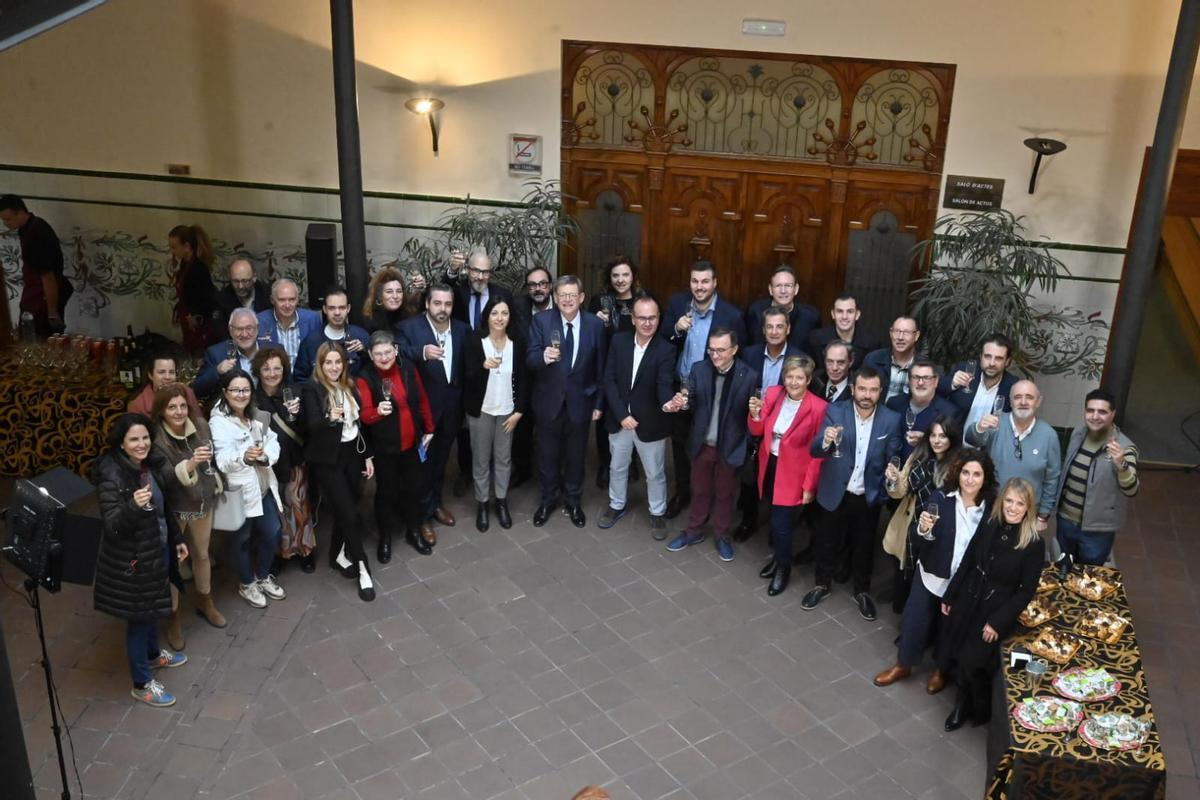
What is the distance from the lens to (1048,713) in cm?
597

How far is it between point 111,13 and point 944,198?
6550 mm

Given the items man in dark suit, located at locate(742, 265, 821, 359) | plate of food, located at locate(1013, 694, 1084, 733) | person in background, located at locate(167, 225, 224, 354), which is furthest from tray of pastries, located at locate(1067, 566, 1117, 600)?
person in background, located at locate(167, 225, 224, 354)

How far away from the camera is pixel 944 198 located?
934cm

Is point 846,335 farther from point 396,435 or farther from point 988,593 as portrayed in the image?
point 396,435

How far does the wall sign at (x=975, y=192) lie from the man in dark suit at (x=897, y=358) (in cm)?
216

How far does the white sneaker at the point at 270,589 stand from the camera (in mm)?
7609

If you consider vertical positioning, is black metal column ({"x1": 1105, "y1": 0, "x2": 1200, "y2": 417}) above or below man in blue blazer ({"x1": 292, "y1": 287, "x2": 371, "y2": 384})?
above

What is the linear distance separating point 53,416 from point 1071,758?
6692 millimetres

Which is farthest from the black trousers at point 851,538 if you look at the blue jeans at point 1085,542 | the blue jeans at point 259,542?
the blue jeans at point 259,542

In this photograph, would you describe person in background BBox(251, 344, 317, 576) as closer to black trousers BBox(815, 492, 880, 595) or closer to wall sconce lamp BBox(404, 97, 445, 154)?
wall sconce lamp BBox(404, 97, 445, 154)

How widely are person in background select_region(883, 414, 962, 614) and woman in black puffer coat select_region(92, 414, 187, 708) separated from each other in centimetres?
388

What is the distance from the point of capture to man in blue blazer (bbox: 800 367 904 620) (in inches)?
281

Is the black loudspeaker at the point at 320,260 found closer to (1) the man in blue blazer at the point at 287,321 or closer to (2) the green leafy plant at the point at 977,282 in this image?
(1) the man in blue blazer at the point at 287,321

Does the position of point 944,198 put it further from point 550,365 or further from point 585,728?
point 585,728
